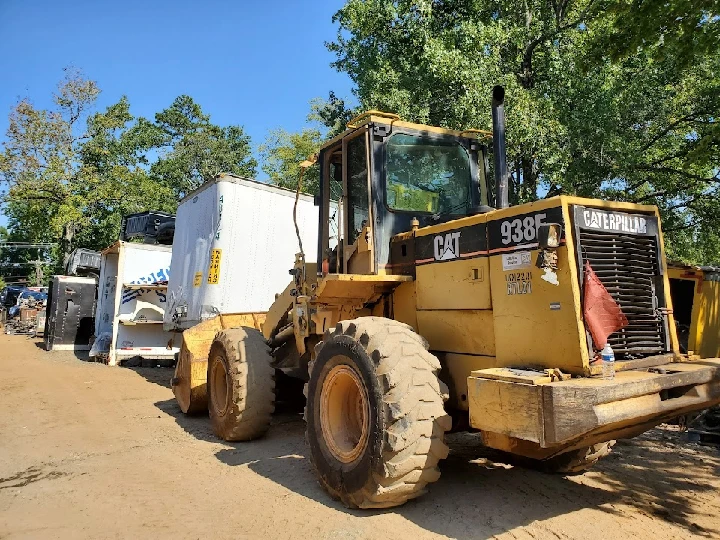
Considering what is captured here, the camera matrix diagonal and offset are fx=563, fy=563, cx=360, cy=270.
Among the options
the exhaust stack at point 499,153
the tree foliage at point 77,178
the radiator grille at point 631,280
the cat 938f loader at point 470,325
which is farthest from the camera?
the tree foliage at point 77,178

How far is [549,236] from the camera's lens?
3.84 metres

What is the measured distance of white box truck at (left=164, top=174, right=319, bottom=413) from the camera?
1062cm

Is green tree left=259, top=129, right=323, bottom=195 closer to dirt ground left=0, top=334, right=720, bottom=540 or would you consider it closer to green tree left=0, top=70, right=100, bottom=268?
green tree left=0, top=70, right=100, bottom=268

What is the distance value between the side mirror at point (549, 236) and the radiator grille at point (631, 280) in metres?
0.21

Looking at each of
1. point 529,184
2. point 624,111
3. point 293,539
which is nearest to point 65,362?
point 529,184

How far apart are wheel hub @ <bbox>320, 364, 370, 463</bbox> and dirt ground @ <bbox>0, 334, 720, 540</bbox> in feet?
1.49

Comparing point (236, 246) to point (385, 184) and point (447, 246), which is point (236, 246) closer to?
point (385, 184)

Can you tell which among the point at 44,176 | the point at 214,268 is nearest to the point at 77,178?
the point at 44,176

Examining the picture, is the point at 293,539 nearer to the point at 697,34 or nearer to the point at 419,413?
the point at 419,413

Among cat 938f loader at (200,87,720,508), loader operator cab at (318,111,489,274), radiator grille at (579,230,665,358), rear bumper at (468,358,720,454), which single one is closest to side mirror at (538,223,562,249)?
cat 938f loader at (200,87,720,508)

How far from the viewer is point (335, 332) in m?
4.79

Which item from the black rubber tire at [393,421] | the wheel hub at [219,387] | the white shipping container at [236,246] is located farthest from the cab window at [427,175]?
the white shipping container at [236,246]

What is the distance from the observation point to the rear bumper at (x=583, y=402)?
333 cm

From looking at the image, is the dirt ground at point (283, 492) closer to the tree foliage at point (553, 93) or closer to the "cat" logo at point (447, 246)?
the "cat" logo at point (447, 246)
